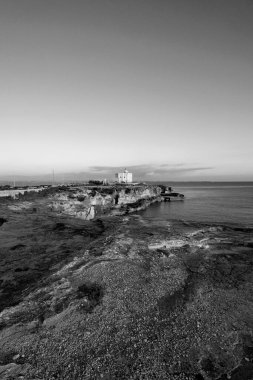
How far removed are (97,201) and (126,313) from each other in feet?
190

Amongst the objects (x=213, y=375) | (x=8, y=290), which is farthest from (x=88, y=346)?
(x=8, y=290)

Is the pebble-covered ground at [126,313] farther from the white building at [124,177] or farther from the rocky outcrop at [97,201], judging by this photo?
the white building at [124,177]

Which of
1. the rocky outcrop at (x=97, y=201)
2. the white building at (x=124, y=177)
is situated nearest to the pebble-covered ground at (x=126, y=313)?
the rocky outcrop at (x=97, y=201)

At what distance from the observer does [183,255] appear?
2027 cm

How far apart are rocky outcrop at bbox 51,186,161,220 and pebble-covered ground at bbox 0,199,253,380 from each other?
104 feet

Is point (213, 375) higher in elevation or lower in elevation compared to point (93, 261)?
lower

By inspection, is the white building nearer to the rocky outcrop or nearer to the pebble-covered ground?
the rocky outcrop

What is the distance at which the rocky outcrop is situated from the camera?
175 ft

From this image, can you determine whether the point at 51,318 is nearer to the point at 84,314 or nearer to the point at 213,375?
the point at 84,314

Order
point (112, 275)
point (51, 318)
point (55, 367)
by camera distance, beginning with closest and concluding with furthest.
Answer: point (55, 367)
point (51, 318)
point (112, 275)

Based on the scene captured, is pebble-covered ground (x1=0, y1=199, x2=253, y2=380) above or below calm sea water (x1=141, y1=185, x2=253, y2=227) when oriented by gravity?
above

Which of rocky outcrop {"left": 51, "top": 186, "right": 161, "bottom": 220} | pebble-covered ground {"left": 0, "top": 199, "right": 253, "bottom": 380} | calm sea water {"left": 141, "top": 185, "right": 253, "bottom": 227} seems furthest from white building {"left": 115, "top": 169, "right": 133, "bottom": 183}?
pebble-covered ground {"left": 0, "top": 199, "right": 253, "bottom": 380}

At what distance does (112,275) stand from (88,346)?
19.9 ft

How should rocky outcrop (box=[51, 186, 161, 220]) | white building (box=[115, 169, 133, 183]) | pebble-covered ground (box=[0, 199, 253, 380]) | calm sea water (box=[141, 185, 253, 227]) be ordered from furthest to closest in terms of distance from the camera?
white building (box=[115, 169, 133, 183]) < rocky outcrop (box=[51, 186, 161, 220]) < calm sea water (box=[141, 185, 253, 227]) < pebble-covered ground (box=[0, 199, 253, 380])
